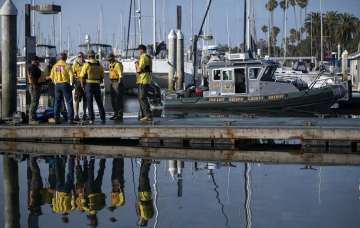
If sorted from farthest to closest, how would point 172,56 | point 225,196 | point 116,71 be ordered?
point 172,56, point 116,71, point 225,196

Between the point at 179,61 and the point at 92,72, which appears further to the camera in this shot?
the point at 179,61

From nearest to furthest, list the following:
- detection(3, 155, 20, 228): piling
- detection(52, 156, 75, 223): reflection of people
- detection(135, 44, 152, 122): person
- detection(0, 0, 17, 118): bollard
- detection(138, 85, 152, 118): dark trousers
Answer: detection(3, 155, 20, 228): piling < detection(52, 156, 75, 223): reflection of people < detection(135, 44, 152, 122): person < detection(138, 85, 152, 118): dark trousers < detection(0, 0, 17, 118): bollard

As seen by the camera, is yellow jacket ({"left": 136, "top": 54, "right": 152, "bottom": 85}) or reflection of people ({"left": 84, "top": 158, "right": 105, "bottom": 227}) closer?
reflection of people ({"left": 84, "top": 158, "right": 105, "bottom": 227})

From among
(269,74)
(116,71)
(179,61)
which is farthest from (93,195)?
(179,61)

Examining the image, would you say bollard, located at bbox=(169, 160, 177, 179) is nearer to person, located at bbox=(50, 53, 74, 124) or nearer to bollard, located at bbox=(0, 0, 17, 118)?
person, located at bbox=(50, 53, 74, 124)

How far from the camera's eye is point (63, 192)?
29.1 feet

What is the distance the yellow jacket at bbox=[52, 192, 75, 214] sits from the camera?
775cm

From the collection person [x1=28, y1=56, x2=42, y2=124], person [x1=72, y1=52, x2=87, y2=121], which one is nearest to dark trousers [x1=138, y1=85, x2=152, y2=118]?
person [x1=72, y1=52, x2=87, y2=121]

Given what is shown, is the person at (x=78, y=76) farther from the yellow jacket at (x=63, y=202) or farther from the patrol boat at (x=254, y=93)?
the patrol boat at (x=254, y=93)

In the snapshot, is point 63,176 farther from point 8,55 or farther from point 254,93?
point 254,93

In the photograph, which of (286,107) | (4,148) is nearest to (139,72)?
(4,148)

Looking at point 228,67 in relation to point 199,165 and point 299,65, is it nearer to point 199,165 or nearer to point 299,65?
point 199,165

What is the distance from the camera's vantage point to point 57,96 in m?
14.3

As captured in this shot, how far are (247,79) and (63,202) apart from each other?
18.2m
